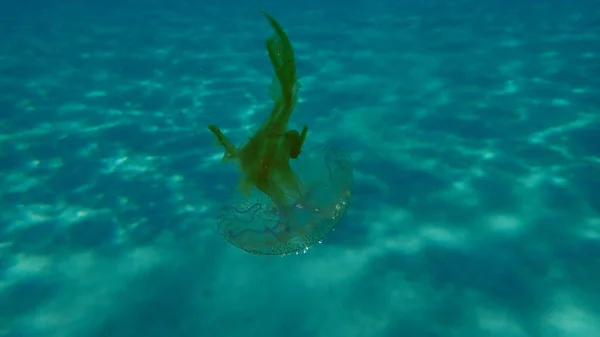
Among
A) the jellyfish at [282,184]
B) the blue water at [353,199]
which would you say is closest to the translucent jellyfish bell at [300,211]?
the jellyfish at [282,184]

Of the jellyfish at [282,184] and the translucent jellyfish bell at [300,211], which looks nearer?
the jellyfish at [282,184]

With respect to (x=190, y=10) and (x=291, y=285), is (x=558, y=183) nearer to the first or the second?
(x=291, y=285)

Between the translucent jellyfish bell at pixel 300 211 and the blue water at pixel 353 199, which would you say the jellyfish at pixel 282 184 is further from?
the blue water at pixel 353 199

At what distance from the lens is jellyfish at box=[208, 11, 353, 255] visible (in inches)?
127

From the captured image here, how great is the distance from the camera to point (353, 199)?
529cm

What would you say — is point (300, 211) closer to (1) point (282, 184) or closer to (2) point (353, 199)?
(1) point (282, 184)

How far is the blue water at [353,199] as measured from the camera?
13.2 ft

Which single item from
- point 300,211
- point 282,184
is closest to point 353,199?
point 300,211

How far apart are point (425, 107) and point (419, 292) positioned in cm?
436

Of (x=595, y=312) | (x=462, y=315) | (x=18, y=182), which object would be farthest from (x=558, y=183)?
(x=18, y=182)

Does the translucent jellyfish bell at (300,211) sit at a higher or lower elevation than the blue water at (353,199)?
higher

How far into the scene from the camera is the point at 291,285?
422 cm

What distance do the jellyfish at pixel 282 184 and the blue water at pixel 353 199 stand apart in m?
0.49

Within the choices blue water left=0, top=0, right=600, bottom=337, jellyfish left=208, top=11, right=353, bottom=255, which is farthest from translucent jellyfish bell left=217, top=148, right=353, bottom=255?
blue water left=0, top=0, right=600, bottom=337
